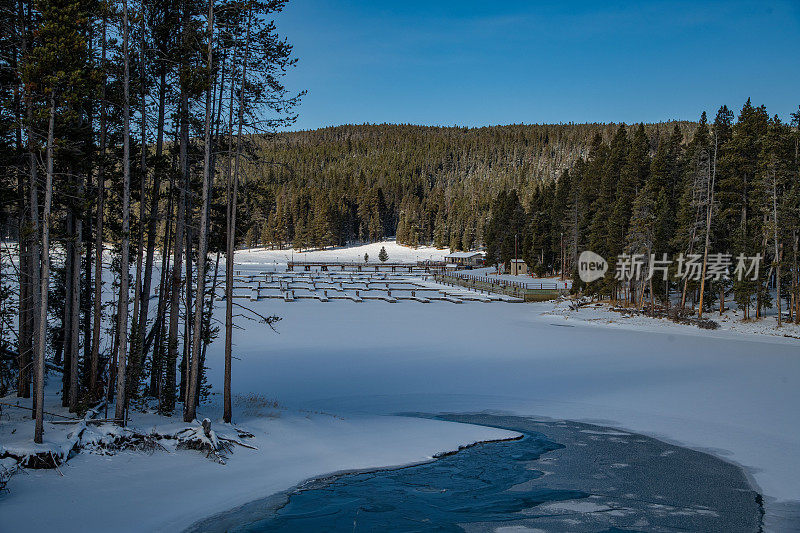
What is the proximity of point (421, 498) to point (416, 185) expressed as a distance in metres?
141

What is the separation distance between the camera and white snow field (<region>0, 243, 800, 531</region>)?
8.43m

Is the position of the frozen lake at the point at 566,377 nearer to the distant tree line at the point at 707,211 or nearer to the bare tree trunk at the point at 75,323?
the distant tree line at the point at 707,211

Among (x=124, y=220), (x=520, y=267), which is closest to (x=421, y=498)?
(x=124, y=220)

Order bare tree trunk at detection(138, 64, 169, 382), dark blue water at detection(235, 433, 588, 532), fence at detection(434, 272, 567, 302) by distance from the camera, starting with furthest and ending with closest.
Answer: fence at detection(434, 272, 567, 302) → bare tree trunk at detection(138, 64, 169, 382) → dark blue water at detection(235, 433, 588, 532)

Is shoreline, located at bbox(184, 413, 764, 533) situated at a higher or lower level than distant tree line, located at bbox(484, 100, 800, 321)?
lower

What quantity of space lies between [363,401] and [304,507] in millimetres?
7602

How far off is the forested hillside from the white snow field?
30337mm

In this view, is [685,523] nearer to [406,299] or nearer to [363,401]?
[363,401]

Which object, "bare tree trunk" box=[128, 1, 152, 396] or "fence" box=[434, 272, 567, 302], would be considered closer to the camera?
"bare tree trunk" box=[128, 1, 152, 396]

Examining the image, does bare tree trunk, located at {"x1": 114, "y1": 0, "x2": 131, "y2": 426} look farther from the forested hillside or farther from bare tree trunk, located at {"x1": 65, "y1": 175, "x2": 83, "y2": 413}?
the forested hillside

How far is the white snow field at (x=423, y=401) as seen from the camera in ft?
27.7

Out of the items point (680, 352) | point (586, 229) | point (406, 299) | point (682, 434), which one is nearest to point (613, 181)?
point (586, 229)

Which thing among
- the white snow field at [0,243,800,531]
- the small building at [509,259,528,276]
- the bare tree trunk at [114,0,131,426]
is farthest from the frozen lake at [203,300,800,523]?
the small building at [509,259,528,276]

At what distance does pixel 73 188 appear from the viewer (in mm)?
9898
